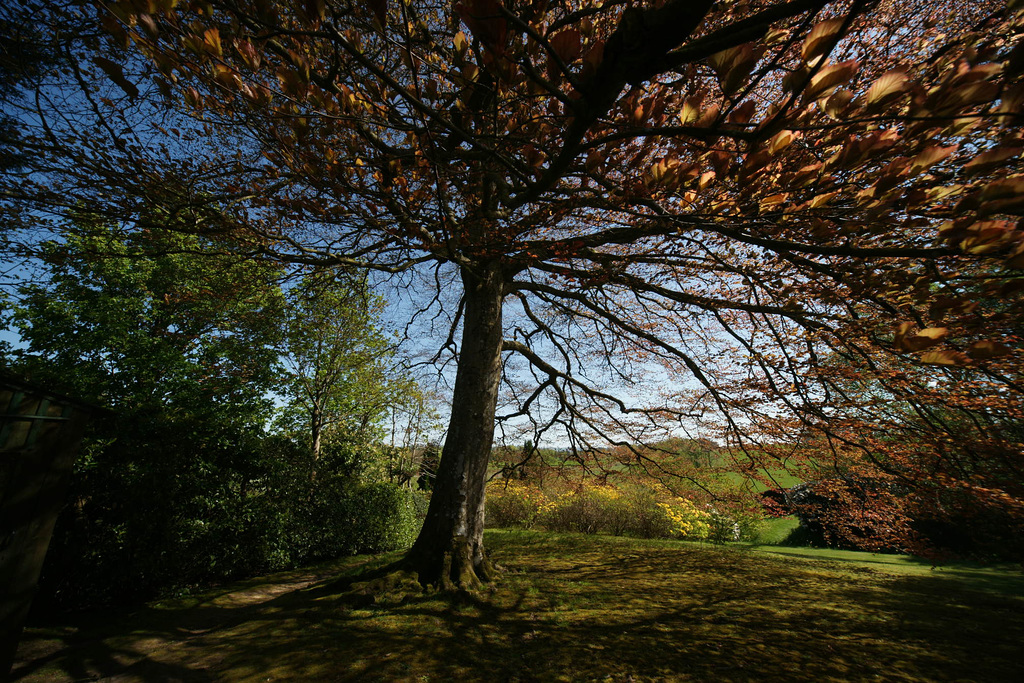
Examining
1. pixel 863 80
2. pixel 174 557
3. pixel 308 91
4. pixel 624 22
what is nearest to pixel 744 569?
pixel 863 80

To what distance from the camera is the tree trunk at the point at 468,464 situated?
15.7 ft

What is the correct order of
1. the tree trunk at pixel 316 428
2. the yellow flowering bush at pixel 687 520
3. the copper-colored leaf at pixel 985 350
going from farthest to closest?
the yellow flowering bush at pixel 687 520 < the tree trunk at pixel 316 428 < the copper-colored leaf at pixel 985 350

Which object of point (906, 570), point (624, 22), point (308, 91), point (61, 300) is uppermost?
point (61, 300)

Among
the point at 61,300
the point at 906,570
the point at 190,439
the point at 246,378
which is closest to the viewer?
the point at 190,439

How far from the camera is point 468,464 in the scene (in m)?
5.04

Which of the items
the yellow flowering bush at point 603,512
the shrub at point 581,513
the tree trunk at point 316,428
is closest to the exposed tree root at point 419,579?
the tree trunk at point 316,428

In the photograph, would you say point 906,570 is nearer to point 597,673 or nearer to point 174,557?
point 597,673

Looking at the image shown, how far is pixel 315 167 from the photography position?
232 cm

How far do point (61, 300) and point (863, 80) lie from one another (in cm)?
1183

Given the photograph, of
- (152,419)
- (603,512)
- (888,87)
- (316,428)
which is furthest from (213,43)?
(603,512)

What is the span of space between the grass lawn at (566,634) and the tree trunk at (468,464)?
389 mm

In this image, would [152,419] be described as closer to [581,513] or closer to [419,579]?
[419,579]

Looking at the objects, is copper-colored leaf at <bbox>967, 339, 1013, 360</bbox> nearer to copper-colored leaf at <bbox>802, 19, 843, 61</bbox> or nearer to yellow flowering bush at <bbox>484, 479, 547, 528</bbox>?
copper-colored leaf at <bbox>802, 19, 843, 61</bbox>

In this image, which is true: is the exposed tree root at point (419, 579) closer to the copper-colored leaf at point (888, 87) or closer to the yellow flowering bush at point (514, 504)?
the copper-colored leaf at point (888, 87)
